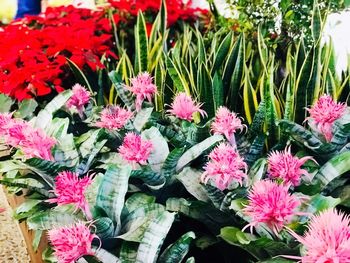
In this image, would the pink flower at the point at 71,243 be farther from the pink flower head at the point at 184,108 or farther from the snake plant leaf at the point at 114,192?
the pink flower head at the point at 184,108

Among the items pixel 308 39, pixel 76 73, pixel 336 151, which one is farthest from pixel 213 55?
pixel 336 151

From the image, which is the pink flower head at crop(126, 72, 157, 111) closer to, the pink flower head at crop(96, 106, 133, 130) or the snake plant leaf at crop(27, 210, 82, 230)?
the pink flower head at crop(96, 106, 133, 130)

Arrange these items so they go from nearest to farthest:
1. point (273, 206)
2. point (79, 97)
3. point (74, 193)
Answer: point (273, 206) < point (74, 193) < point (79, 97)

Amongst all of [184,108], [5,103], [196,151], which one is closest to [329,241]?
[196,151]

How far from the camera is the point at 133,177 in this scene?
1202 mm

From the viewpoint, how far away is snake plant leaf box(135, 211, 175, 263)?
2.94 ft

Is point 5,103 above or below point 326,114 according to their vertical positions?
below

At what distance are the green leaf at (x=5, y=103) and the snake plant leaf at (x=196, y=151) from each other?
3.35 feet

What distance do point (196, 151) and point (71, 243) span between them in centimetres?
42

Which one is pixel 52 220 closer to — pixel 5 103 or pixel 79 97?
pixel 79 97

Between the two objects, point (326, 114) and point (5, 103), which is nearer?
point (326, 114)

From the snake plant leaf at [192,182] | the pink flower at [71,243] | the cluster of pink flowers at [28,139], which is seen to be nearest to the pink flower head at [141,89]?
the cluster of pink flowers at [28,139]

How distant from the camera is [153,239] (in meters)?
0.91

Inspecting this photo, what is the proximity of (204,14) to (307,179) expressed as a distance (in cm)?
189
